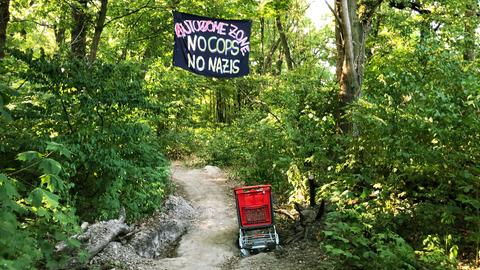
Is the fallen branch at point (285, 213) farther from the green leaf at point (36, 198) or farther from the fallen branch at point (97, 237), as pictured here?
the green leaf at point (36, 198)

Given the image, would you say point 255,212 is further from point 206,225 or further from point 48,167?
point 48,167

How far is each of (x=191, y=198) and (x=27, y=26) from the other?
7073 mm

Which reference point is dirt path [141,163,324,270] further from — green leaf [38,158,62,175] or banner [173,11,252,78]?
green leaf [38,158,62,175]

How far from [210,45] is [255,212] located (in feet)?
11.2

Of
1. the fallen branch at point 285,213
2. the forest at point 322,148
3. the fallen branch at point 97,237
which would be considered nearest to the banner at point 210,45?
the forest at point 322,148

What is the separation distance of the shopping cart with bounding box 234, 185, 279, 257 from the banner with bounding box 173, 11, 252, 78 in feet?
7.85

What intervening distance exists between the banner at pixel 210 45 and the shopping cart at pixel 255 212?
239cm

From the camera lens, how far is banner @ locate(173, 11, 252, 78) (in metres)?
7.30

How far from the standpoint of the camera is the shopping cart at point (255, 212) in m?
7.87

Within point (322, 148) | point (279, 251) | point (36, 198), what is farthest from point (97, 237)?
point (322, 148)

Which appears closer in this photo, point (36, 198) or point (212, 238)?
point (36, 198)

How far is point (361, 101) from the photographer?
5.58 meters

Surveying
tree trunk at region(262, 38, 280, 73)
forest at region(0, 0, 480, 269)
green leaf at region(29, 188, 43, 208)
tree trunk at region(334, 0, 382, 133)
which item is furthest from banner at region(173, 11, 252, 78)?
tree trunk at region(262, 38, 280, 73)

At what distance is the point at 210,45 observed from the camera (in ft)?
24.5
